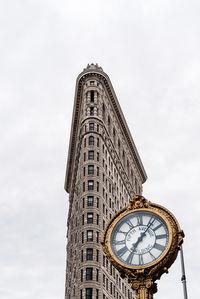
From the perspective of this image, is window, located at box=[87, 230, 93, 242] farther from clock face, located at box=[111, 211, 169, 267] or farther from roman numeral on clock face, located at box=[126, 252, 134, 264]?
roman numeral on clock face, located at box=[126, 252, 134, 264]

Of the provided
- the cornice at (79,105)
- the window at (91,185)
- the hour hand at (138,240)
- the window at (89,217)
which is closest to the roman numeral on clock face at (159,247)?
the hour hand at (138,240)

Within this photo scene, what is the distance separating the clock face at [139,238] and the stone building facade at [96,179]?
2719 inches

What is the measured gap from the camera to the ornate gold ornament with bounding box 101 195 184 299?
20.8ft

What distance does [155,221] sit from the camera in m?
6.80

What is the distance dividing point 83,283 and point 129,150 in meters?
55.4

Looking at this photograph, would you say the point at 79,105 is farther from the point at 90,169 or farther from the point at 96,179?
the point at 96,179

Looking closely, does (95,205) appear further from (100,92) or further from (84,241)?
(100,92)

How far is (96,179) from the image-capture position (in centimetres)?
8675

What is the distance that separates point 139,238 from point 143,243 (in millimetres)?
103

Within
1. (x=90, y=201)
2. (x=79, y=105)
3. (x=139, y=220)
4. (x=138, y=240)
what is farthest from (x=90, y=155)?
(x=138, y=240)

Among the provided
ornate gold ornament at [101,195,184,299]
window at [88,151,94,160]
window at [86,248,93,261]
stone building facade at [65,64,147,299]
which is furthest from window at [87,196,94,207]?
ornate gold ornament at [101,195,184,299]

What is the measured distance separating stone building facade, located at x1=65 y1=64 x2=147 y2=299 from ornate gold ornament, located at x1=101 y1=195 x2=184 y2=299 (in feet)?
226

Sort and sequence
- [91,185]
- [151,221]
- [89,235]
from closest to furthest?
[151,221], [89,235], [91,185]

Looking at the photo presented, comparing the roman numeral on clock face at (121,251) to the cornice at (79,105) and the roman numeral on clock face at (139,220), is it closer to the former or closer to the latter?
the roman numeral on clock face at (139,220)
